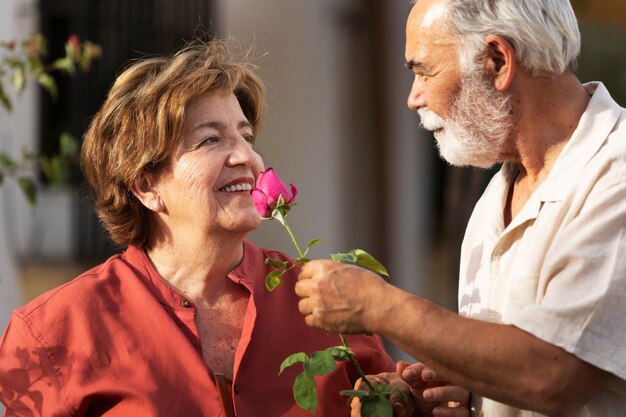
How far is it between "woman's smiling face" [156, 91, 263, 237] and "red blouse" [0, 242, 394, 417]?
197 millimetres

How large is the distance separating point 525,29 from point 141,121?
132 centimetres

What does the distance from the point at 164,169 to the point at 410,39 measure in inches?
38.1

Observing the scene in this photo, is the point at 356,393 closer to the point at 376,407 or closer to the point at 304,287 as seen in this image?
the point at 376,407

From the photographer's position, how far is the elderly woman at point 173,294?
323cm

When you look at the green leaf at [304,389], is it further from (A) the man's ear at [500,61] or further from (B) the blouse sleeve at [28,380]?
(A) the man's ear at [500,61]

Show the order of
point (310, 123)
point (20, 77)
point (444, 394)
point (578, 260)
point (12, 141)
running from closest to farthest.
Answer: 1. point (578, 260)
2. point (444, 394)
3. point (20, 77)
4. point (12, 141)
5. point (310, 123)

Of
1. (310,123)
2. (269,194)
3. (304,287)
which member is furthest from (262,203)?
(310,123)

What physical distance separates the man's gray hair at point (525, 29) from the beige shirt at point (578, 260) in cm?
17

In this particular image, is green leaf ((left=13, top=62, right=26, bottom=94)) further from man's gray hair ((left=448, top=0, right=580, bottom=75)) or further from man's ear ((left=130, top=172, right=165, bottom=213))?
man's gray hair ((left=448, top=0, right=580, bottom=75))

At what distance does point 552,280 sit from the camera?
2.64m

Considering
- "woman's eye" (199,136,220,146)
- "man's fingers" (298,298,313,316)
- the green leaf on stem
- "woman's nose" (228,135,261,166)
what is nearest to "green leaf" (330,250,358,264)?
the green leaf on stem

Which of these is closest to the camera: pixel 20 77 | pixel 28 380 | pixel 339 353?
pixel 339 353

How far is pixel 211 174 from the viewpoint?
3.46 meters

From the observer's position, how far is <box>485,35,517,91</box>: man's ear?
9.26ft
